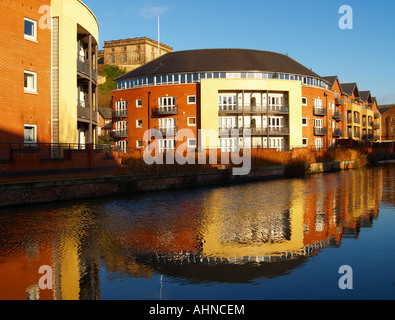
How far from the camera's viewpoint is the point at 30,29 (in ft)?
70.7

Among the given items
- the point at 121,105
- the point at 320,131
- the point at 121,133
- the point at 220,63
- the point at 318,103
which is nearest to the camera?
the point at 220,63

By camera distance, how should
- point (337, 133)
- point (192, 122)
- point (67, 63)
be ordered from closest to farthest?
1. point (67, 63)
2. point (192, 122)
3. point (337, 133)

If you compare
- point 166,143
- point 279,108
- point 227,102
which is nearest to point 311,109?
point 279,108

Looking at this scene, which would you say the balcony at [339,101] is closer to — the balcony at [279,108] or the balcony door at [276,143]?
the balcony at [279,108]

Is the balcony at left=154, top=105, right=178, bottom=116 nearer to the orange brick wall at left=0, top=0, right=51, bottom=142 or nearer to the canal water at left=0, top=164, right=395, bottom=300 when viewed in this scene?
the orange brick wall at left=0, top=0, right=51, bottom=142

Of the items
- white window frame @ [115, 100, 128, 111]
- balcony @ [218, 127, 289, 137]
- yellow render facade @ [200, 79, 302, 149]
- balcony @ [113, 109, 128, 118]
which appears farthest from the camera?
white window frame @ [115, 100, 128, 111]

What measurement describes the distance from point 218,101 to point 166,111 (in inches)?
279

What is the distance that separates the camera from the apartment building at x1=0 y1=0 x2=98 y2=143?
20.0 meters

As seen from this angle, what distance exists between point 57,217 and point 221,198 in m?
6.87

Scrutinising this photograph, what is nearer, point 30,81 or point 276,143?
point 30,81

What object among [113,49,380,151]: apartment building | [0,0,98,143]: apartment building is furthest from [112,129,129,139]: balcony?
[0,0,98,143]: apartment building

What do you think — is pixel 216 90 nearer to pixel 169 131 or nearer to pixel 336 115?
pixel 169 131

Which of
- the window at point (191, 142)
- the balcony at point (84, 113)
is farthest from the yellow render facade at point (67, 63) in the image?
the window at point (191, 142)

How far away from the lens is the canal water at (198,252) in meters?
5.22
